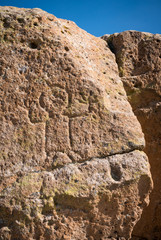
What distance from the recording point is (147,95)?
125 inches

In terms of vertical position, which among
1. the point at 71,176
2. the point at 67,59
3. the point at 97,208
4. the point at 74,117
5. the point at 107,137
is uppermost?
the point at 67,59

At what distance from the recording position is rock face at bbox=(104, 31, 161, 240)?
311cm

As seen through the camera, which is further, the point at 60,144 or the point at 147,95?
the point at 147,95

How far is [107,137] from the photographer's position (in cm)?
245

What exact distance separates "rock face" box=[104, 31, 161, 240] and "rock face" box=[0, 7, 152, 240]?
440mm

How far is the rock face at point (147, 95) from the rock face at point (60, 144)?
44cm

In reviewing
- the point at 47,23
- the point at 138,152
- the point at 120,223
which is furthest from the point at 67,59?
the point at 120,223

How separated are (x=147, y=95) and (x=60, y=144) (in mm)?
1443

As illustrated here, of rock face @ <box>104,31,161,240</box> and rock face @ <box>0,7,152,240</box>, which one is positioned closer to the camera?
rock face @ <box>0,7,152,240</box>

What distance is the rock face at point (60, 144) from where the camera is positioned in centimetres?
218

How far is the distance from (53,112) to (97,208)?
1.03 metres

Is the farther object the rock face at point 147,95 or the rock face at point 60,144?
the rock face at point 147,95

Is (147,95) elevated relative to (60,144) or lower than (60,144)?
elevated

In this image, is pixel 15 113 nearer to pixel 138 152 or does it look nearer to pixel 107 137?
pixel 107 137
